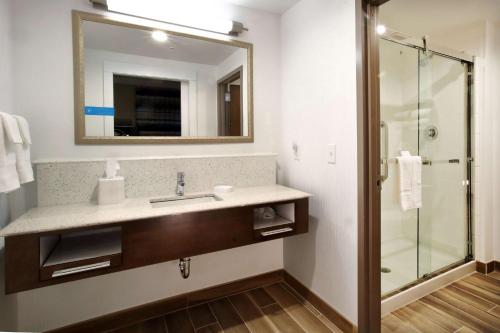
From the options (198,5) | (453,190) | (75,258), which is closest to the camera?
(75,258)

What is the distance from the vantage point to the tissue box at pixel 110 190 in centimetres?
148

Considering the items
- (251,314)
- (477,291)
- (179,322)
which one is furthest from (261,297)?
(477,291)

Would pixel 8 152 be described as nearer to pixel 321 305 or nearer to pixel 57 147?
pixel 57 147

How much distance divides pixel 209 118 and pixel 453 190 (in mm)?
2389

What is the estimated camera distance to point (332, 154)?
166cm

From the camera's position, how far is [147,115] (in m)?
1.73

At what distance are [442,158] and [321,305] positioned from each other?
1.87 m

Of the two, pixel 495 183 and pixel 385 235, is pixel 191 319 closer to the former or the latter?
pixel 385 235

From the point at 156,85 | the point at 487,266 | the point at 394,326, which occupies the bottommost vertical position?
the point at 394,326

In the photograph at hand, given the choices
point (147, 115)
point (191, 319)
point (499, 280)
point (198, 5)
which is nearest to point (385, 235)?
point (499, 280)

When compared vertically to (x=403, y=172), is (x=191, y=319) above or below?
below

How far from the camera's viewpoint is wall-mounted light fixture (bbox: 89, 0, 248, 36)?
1.60 metres

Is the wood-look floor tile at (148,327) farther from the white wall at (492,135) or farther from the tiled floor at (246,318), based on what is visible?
the white wall at (492,135)

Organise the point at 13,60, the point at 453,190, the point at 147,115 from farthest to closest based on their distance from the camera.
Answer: the point at 453,190 < the point at 147,115 < the point at 13,60
